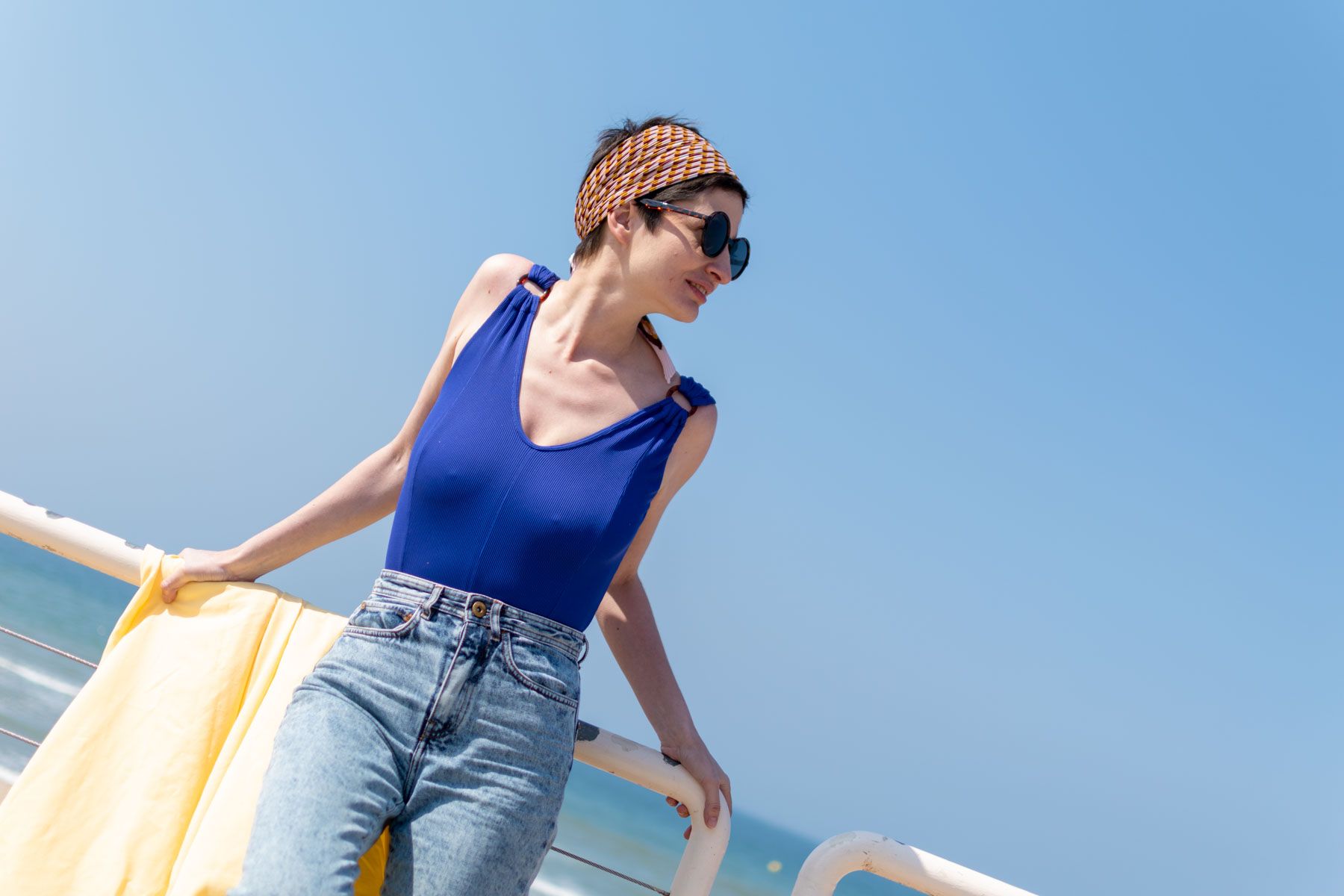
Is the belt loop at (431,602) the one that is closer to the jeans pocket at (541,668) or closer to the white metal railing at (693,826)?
the jeans pocket at (541,668)

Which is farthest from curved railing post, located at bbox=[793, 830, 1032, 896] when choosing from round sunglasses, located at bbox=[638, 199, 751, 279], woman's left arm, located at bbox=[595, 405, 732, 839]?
round sunglasses, located at bbox=[638, 199, 751, 279]

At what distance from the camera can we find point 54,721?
19172mm

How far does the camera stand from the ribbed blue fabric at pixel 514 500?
220cm

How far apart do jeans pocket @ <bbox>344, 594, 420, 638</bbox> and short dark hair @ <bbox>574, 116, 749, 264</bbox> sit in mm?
954

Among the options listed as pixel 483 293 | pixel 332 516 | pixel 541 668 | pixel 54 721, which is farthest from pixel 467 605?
pixel 54 721

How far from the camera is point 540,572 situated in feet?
7.25

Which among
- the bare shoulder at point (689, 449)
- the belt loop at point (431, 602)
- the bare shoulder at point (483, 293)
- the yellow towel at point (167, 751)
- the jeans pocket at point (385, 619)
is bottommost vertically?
the yellow towel at point (167, 751)

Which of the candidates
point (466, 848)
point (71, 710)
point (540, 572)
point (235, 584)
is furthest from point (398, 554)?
Result: point (71, 710)

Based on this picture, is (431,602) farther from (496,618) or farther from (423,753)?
(423,753)

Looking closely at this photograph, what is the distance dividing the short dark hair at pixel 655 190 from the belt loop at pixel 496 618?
0.90 metres

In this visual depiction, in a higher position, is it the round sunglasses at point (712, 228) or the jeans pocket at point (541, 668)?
the round sunglasses at point (712, 228)

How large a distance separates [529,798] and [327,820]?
0.38 meters

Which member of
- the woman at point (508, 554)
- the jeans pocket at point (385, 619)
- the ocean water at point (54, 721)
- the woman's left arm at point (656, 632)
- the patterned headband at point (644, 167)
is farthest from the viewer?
the ocean water at point (54, 721)

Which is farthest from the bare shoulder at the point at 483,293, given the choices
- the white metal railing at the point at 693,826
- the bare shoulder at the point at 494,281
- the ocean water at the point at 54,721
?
the ocean water at the point at 54,721
